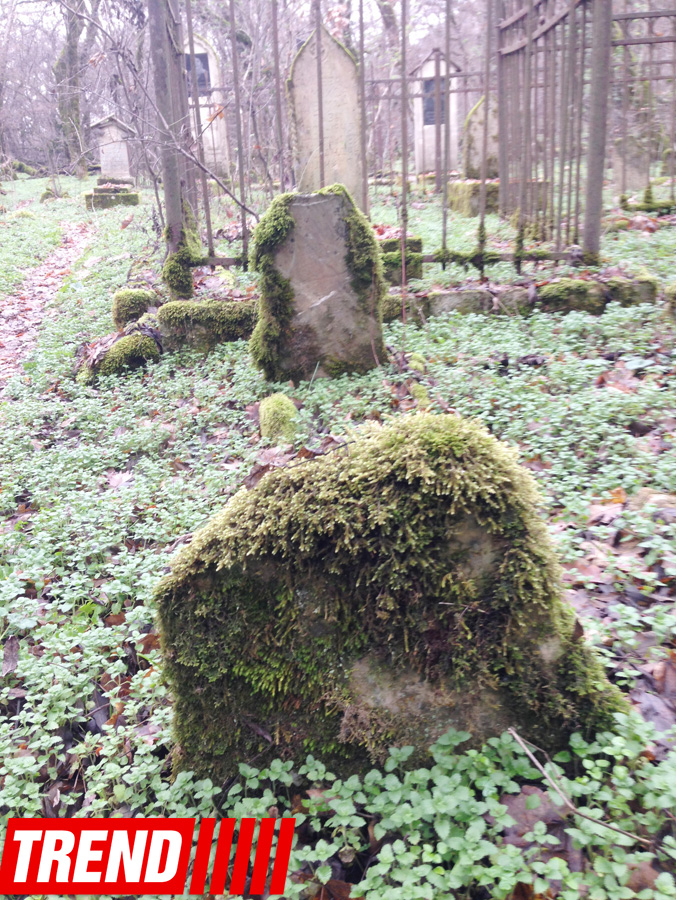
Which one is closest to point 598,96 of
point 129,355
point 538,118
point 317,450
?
point 538,118

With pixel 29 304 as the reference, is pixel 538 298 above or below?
above

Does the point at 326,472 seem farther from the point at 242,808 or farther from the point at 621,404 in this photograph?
the point at 621,404

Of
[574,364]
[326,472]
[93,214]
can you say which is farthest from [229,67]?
[326,472]

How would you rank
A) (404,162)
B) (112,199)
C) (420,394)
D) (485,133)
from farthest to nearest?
(112,199), (485,133), (404,162), (420,394)

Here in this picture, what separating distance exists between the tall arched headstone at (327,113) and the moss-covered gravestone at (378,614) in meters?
7.02

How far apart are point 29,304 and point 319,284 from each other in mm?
7402

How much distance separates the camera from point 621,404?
155 inches

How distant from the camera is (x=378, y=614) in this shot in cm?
202

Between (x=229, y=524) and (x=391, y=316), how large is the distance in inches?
174

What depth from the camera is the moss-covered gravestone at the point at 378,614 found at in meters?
2.01

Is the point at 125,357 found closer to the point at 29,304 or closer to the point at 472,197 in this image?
the point at 29,304

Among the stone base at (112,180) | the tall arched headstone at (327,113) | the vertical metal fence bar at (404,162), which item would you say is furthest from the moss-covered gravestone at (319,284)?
the stone base at (112,180)

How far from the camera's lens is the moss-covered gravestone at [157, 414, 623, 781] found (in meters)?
2.01

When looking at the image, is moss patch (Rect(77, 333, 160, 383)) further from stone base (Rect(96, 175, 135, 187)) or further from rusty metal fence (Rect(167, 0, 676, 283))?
stone base (Rect(96, 175, 135, 187))
